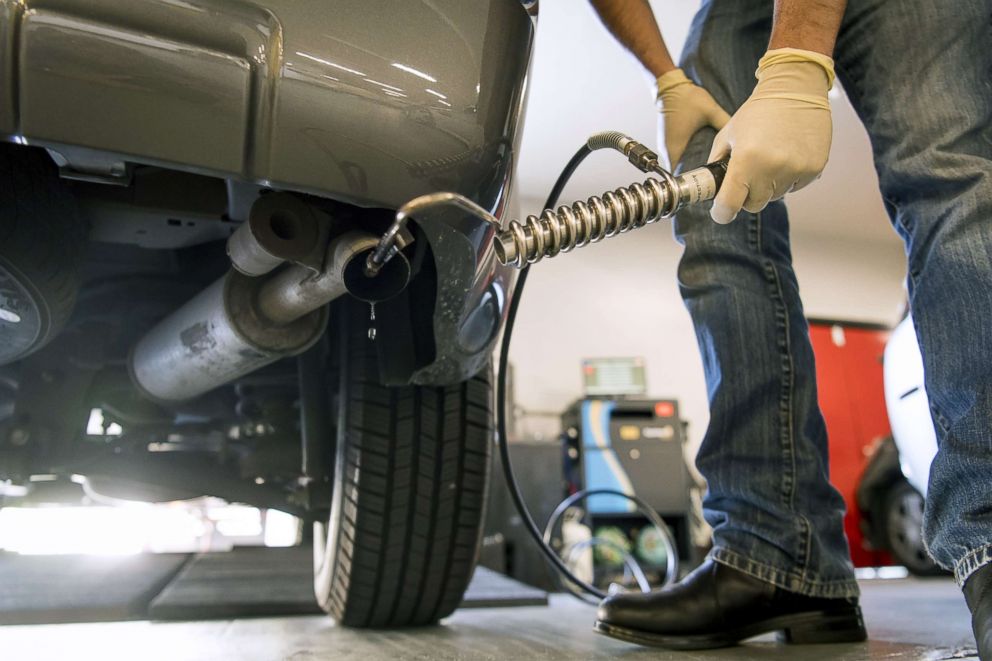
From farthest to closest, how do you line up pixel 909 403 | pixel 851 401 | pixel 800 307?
pixel 851 401, pixel 909 403, pixel 800 307

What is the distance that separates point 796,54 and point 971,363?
0.35 m

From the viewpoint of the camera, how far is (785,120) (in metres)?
0.70

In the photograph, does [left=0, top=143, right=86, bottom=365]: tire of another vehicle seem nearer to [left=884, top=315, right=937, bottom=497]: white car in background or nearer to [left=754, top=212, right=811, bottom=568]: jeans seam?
[left=754, top=212, right=811, bottom=568]: jeans seam

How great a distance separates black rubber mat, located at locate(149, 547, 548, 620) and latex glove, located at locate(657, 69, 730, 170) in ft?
3.56

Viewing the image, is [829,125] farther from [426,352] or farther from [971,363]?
[426,352]

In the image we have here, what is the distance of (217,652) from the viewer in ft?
2.90

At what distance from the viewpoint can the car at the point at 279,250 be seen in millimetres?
471

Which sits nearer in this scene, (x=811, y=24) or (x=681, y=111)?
(x=811, y=24)

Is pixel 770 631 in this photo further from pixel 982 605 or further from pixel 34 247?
pixel 34 247

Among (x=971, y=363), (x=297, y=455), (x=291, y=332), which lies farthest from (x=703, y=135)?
(x=297, y=455)

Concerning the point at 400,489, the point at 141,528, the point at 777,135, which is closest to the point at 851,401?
the point at 141,528

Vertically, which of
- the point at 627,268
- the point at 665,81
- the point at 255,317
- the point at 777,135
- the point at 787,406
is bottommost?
the point at 787,406

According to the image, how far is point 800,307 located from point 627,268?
15.0ft

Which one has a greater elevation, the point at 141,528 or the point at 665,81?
the point at 665,81
